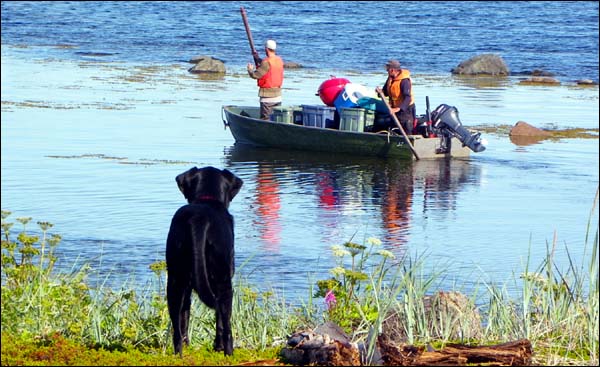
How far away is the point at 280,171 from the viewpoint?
19.8 meters

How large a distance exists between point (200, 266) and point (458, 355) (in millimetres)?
1526

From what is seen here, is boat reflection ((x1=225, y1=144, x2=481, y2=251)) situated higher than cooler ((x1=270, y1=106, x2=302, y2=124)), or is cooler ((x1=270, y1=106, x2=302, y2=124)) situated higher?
cooler ((x1=270, y1=106, x2=302, y2=124))

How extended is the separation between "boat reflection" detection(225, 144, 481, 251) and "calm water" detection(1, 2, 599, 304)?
4 centimetres

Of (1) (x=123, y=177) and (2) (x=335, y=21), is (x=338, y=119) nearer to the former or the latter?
(1) (x=123, y=177)

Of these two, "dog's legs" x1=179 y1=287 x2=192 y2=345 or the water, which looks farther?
the water

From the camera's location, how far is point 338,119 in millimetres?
21375

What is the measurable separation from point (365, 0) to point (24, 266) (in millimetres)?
76917

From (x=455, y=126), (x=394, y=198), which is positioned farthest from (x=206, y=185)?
(x=455, y=126)

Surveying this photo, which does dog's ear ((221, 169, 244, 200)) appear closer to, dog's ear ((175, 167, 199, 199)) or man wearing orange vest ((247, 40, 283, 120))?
dog's ear ((175, 167, 199, 199))

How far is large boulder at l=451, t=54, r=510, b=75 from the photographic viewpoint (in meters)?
40.1

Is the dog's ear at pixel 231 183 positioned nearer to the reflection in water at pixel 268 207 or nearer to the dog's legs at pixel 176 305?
the dog's legs at pixel 176 305

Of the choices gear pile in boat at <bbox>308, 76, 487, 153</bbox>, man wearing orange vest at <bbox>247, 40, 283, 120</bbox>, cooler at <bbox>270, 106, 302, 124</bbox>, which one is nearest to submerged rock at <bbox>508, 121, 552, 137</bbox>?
gear pile in boat at <bbox>308, 76, 487, 153</bbox>

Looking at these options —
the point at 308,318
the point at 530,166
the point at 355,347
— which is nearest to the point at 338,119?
the point at 530,166

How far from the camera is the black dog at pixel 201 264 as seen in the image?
257 inches
